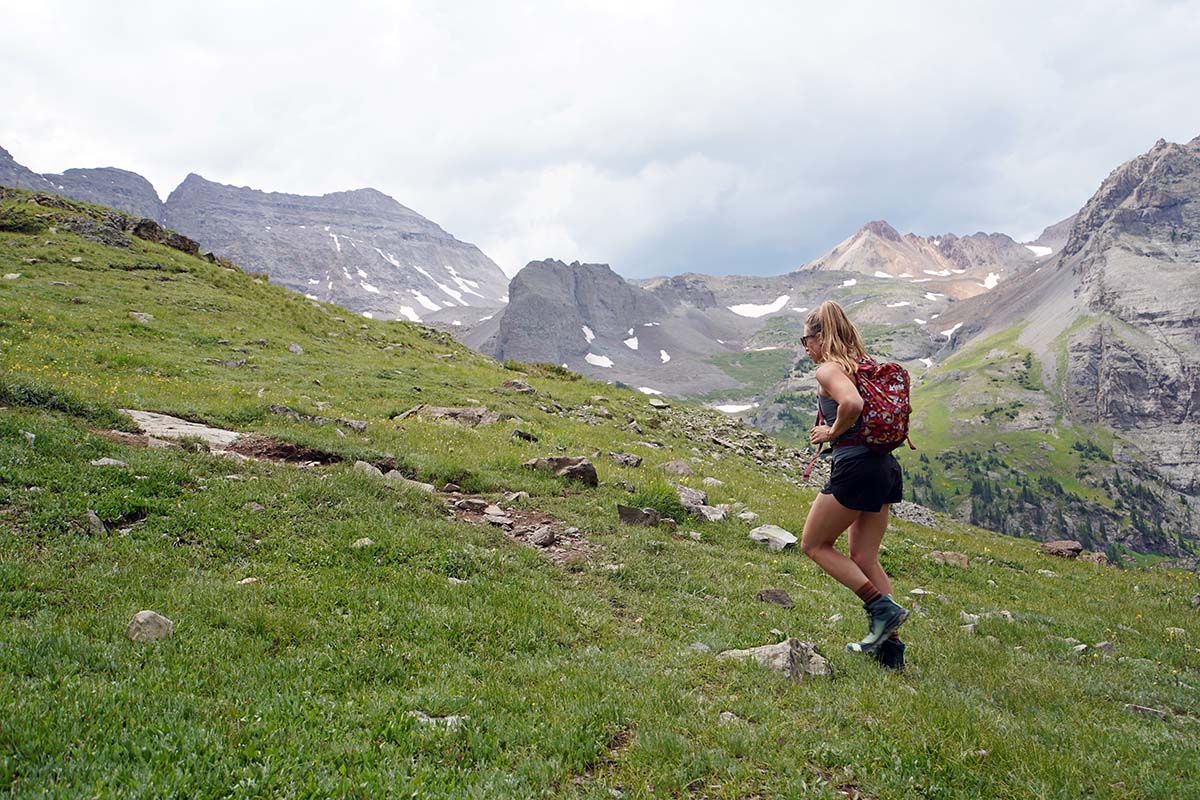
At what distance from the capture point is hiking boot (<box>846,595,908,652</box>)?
785 centimetres

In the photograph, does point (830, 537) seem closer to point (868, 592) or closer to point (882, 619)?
point (868, 592)

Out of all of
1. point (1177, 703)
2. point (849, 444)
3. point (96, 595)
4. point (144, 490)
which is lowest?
point (1177, 703)

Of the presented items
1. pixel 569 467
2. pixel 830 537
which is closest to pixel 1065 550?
pixel 569 467

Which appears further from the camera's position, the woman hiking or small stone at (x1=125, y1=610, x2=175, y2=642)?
the woman hiking

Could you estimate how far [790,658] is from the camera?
747cm

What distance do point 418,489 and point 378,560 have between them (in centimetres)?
360

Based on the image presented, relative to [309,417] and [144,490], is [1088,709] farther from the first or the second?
[309,417]

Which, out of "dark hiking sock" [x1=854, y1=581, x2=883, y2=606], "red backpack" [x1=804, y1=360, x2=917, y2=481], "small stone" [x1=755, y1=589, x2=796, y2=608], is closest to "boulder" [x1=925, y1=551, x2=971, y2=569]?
"small stone" [x1=755, y1=589, x2=796, y2=608]

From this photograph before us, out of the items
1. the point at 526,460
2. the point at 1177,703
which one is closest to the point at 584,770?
the point at 1177,703

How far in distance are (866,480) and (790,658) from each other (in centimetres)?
245

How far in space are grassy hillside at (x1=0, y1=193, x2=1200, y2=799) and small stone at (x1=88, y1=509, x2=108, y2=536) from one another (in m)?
0.07

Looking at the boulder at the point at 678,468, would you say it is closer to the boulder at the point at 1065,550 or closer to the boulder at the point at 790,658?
the boulder at the point at 790,658

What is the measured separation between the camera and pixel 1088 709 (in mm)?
7312

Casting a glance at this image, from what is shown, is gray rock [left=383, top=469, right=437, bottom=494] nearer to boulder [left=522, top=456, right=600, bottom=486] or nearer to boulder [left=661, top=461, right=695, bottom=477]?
boulder [left=522, top=456, right=600, bottom=486]
